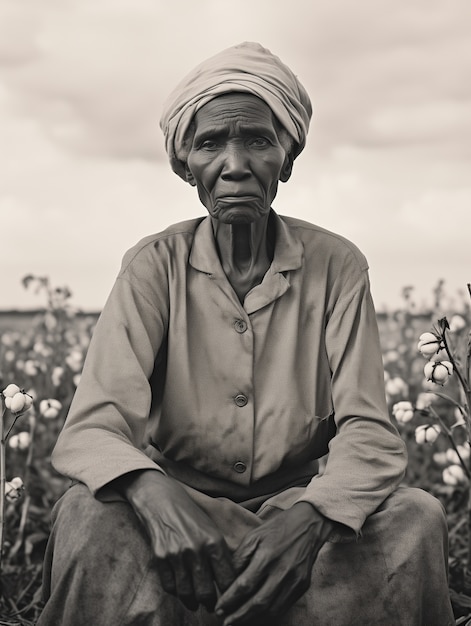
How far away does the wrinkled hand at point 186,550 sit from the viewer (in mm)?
2613

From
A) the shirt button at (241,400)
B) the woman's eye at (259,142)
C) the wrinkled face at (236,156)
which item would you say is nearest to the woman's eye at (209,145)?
the wrinkled face at (236,156)

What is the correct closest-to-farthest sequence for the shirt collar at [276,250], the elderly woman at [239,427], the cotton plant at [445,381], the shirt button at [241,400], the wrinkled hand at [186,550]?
the wrinkled hand at [186,550]
the elderly woman at [239,427]
the shirt button at [241,400]
the shirt collar at [276,250]
the cotton plant at [445,381]

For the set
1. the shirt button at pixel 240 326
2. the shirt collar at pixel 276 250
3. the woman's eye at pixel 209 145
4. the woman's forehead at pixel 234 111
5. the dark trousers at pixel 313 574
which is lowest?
the dark trousers at pixel 313 574

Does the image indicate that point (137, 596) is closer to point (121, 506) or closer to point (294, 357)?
point (121, 506)

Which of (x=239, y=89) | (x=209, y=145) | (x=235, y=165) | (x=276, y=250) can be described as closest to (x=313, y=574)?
(x=276, y=250)

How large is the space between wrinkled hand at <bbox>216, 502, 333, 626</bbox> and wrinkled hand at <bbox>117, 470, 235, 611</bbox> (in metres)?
0.04

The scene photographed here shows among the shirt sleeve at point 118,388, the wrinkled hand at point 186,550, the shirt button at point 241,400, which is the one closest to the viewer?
the wrinkled hand at point 186,550

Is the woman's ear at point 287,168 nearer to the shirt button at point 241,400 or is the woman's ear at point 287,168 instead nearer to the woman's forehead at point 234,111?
the woman's forehead at point 234,111

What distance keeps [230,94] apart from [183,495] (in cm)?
120

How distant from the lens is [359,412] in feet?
10.2

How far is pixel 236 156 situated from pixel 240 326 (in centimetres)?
53

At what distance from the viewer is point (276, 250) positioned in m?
3.35

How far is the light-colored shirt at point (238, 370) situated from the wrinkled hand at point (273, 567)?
0.32 metres

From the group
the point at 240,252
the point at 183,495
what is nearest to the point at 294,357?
the point at 240,252
